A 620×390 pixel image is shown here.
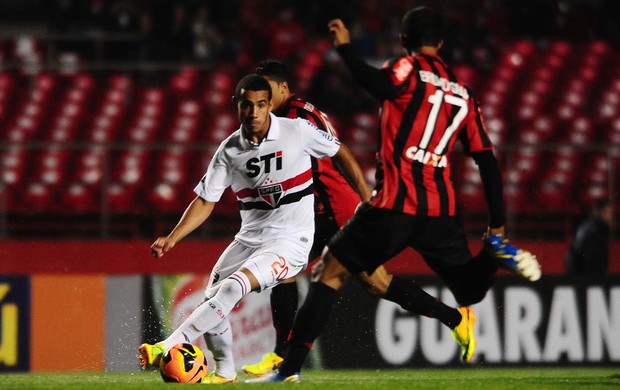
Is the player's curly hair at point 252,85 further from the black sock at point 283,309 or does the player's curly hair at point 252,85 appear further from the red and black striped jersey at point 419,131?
the black sock at point 283,309

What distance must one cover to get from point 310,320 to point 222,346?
Answer: 902 mm

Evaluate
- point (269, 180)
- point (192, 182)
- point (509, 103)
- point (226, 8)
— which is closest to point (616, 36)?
point (509, 103)

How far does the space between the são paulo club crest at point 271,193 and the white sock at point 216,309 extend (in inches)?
20.8

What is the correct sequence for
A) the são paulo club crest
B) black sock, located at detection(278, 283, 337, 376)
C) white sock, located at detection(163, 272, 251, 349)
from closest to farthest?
black sock, located at detection(278, 283, 337, 376), white sock, located at detection(163, 272, 251, 349), the são paulo club crest

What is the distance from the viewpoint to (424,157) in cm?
571

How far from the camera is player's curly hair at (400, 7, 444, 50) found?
5.67m

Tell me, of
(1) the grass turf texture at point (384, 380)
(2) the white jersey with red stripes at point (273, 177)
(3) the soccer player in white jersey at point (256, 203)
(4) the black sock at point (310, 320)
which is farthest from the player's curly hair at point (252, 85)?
(1) the grass turf texture at point (384, 380)

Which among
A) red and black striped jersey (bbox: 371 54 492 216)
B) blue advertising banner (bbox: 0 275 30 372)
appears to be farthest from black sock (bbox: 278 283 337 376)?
blue advertising banner (bbox: 0 275 30 372)

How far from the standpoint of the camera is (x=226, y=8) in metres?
15.7

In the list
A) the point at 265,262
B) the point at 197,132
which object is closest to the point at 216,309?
the point at 265,262

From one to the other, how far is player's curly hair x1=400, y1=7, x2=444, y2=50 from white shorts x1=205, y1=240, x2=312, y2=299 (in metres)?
1.41

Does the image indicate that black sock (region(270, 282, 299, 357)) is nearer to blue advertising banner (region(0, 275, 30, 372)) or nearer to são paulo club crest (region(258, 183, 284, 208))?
são paulo club crest (region(258, 183, 284, 208))

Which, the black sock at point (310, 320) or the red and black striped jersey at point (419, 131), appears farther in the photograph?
the black sock at point (310, 320)

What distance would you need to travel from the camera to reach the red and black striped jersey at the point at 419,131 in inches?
220
